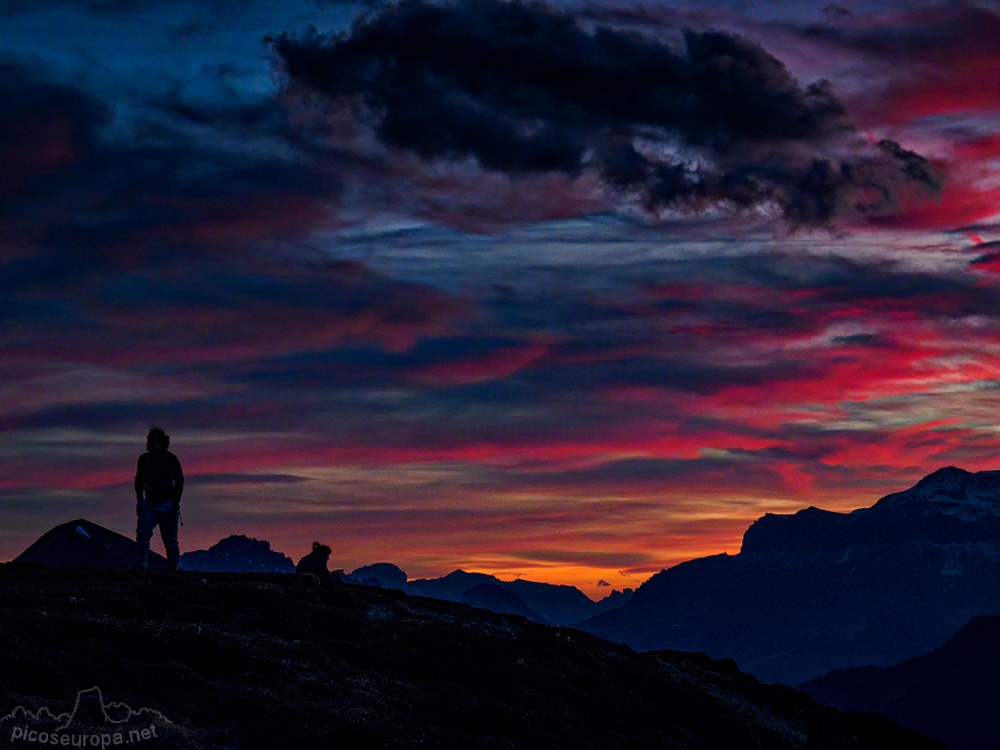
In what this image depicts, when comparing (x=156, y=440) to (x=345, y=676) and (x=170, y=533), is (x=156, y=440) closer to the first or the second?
(x=170, y=533)

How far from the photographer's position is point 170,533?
3331 centimetres

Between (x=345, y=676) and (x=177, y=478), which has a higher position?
(x=177, y=478)

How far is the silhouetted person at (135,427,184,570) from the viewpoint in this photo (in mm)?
32281

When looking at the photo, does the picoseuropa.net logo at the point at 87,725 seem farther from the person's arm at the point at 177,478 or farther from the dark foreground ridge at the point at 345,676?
the person's arm at the point at 177,478

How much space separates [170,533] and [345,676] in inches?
457

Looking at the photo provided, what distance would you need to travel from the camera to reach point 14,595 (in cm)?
2572

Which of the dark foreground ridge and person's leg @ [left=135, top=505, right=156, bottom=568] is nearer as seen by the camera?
the dark foreground ridge

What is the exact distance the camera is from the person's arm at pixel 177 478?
108 feet

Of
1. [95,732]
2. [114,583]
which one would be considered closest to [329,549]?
[114,583]

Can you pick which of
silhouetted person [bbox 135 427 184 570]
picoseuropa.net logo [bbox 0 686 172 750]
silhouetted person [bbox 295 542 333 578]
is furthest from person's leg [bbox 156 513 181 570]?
picoseuropa.net logo [bbox 0 686 172 750]

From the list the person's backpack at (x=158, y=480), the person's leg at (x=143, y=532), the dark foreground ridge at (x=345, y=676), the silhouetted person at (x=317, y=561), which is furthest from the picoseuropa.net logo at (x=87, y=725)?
the silhouetted person at (x=317, y=561)

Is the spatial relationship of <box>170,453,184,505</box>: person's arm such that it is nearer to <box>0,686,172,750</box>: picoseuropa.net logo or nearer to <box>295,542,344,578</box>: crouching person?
<box>295,542,344,578</box>: crouching person

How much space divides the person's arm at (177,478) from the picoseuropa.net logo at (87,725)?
13801mm

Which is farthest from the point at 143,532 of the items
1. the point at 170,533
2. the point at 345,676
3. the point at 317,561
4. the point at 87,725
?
the point at 87,725
